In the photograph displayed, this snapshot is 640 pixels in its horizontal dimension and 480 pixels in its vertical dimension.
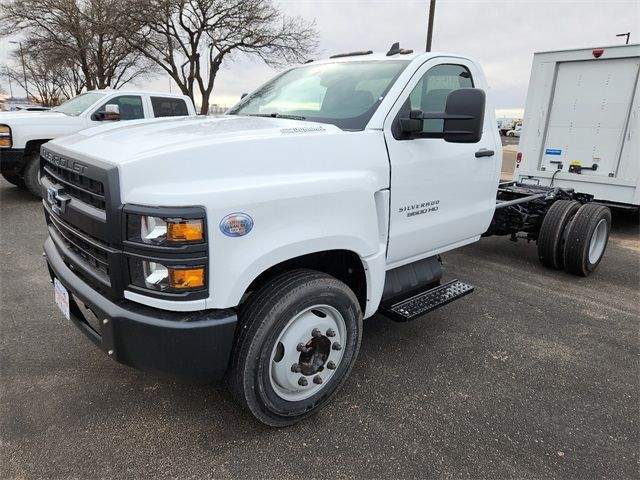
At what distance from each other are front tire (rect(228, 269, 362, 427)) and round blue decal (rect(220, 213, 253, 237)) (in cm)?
41

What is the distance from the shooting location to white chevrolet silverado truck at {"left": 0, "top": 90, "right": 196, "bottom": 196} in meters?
7.48

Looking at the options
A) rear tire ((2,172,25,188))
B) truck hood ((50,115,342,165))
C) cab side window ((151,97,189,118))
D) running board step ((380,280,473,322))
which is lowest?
rear tire ((2,172,25,188))

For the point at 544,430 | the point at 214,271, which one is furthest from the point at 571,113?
the point at 214,271

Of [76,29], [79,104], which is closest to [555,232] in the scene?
[79,104]

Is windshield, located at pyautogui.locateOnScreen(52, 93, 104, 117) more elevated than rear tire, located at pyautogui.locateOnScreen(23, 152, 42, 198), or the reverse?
windshield, located at pyautogui.locateOnScreen(52, 93, 104, 117)

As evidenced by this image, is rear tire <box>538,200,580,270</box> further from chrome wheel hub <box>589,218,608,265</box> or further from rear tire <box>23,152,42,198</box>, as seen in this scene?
rear tire <box>23,152,42,198</box>

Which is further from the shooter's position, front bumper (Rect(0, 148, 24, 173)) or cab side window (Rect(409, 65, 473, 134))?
front bumper (Rect(0, 148, 24, 173))

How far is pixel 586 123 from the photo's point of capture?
7094 mm

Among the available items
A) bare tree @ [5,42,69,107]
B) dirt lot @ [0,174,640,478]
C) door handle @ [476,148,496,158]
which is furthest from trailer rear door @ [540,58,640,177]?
bare tree @ [5,42,69,107]

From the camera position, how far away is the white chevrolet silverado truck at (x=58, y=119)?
7.48m

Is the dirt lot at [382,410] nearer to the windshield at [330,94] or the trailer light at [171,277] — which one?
the trailer light at [171,277]

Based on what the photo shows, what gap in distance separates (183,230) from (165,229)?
77 mm

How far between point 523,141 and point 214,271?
24.0 ft

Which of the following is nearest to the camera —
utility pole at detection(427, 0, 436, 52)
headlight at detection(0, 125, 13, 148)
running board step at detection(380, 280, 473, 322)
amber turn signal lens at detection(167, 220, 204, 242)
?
amber turn signal lens at detection(167, 220, 204, 242)
